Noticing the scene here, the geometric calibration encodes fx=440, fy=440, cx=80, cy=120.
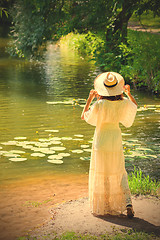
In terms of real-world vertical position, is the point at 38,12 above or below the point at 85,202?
above

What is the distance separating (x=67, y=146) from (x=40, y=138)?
775 mm

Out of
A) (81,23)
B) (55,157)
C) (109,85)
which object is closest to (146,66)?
(81,23)

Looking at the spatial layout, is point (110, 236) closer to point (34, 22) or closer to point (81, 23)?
point (81, 23)

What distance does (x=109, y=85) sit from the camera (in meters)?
5.00

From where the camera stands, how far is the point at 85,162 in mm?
8008

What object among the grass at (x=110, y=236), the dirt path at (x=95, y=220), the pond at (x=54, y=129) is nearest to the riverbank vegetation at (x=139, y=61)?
the pond at (x=54, y=129)

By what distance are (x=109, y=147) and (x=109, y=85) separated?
0.71 meters

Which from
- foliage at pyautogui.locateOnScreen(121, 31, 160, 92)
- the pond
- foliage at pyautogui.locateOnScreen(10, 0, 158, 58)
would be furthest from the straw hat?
foliage at pyautogui.locateOnScreen(10, 0, 158, 58)

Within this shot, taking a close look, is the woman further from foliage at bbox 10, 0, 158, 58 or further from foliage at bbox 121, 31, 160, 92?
foliage at bbox 10, 0, 158, 58

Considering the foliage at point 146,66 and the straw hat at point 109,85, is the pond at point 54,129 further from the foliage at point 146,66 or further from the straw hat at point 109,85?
the straw hat at point 109,85

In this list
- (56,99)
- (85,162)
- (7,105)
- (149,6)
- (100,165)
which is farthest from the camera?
(149,6)

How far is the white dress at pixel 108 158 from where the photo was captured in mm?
5035

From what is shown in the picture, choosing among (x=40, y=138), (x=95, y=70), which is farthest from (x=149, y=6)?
(x=40, y=138)

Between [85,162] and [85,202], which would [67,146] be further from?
[85,202]
